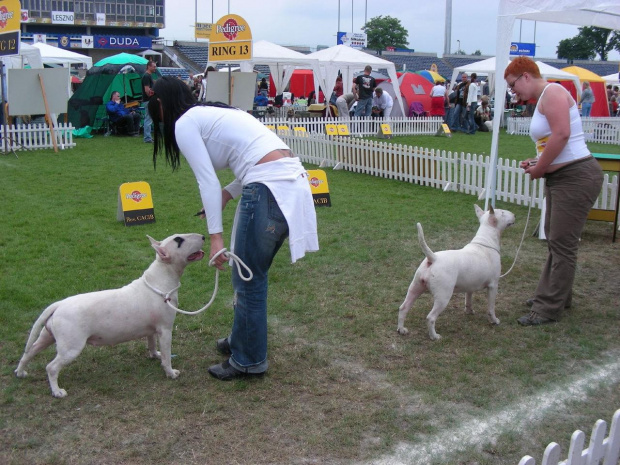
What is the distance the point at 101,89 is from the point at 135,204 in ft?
44.0

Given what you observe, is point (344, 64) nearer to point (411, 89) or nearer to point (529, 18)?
point (411, 89)

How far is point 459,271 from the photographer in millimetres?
4402

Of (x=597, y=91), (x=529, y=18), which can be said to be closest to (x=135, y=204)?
(x=529, y=18)

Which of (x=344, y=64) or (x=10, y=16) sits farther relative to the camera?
(x=344, y=64)

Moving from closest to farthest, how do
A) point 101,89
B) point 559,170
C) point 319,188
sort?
point 559,170, point 319,188, point 101,89

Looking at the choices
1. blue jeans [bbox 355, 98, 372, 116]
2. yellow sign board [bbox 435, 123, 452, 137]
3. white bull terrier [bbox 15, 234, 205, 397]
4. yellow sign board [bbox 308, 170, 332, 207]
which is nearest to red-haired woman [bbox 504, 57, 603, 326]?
white bull terrier [bbox 15, 234, 205, 397]

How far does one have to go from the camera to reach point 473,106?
857 inches

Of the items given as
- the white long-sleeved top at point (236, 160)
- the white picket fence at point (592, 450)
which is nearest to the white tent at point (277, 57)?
the white long-sleeved top at point (236, 160)

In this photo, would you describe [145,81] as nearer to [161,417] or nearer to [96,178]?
[96,178]

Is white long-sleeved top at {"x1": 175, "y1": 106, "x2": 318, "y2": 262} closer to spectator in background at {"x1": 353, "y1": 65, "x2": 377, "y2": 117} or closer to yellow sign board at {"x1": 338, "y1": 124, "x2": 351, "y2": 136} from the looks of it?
yellow sign board at {"x1": 338, "y1": 124, "x2": 351, "y2": 136}

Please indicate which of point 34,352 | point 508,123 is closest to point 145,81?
point 508,123

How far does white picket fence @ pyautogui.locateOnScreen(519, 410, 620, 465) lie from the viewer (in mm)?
2160

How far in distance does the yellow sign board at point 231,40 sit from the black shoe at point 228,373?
991cm

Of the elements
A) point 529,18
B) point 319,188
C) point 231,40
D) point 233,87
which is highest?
point 231,40
